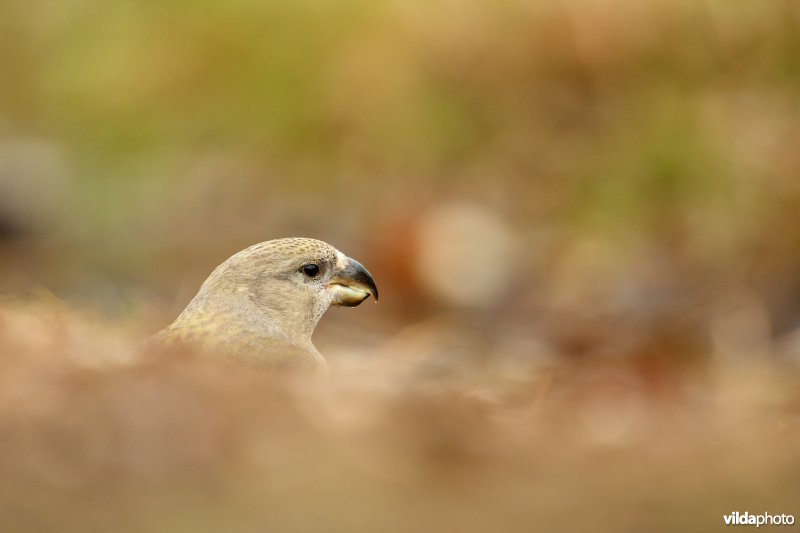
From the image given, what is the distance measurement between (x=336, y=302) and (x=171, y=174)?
4.02 metres

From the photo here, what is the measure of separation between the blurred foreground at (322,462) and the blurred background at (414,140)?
5.06 m

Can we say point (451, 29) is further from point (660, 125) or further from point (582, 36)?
point (660, 125)

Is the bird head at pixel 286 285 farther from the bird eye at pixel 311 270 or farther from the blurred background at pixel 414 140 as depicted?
the blurred background at pixel 414 140

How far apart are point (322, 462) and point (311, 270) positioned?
8.33ft

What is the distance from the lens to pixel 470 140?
7.32 meters

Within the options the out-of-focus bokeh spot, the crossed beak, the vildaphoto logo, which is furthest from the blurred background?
the vildaphoto logo

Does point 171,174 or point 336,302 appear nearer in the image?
point 336,302

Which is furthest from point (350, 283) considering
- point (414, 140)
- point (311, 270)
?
point (414, 140)

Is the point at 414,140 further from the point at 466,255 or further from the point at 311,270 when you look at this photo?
the point at 311,270

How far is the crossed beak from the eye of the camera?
3408 millimetres

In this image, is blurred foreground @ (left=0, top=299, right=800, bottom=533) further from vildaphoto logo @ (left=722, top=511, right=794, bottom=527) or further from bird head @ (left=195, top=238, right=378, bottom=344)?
bird head @ (left=195, top=238, right=378, bottom=344)

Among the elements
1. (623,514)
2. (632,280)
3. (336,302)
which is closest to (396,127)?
(632,280)

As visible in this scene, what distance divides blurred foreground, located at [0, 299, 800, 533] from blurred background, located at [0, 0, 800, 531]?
5.06 m

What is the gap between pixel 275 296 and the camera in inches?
129
